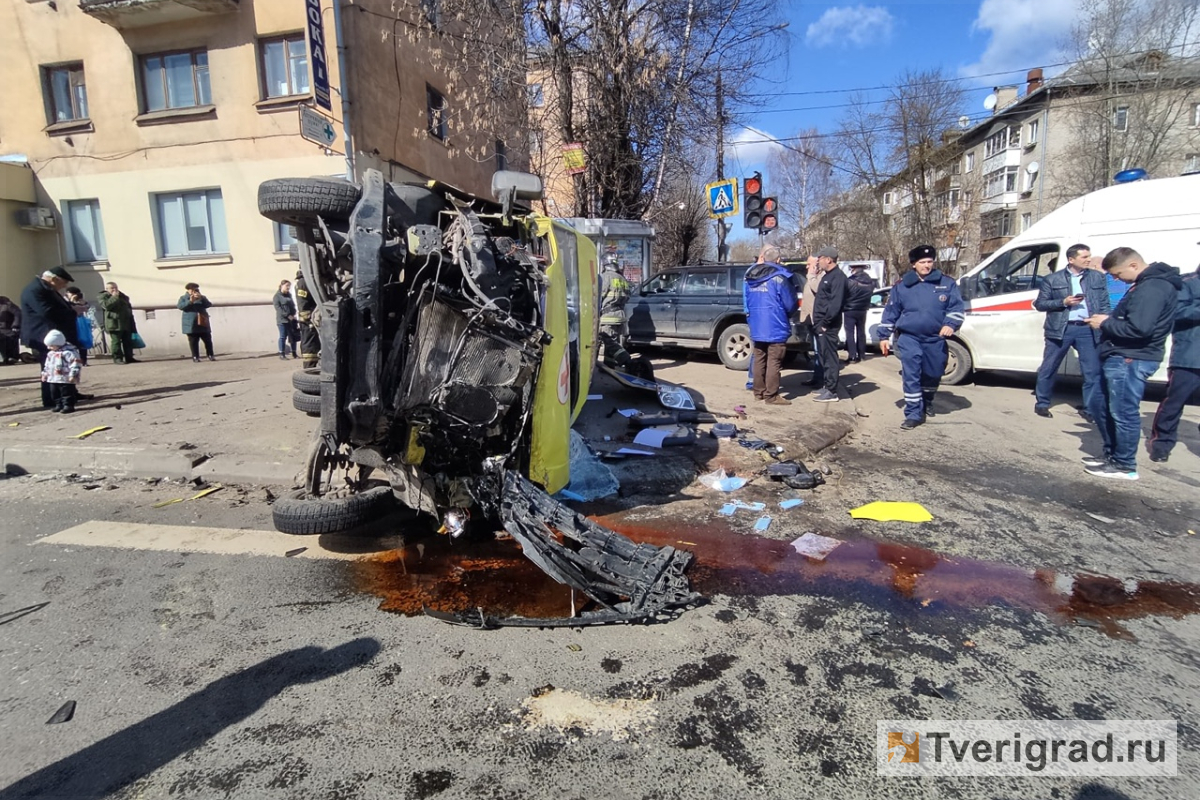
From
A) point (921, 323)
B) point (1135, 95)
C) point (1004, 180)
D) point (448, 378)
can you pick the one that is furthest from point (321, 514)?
point (1004, 180)

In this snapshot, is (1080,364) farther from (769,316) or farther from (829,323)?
(769,316)

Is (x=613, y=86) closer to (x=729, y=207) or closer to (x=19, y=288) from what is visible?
(x=729, y=207)

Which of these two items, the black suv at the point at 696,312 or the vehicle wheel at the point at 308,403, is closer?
the vehicle wheel at the point at 308,403

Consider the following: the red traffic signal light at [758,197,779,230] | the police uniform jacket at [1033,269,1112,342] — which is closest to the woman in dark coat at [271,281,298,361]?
the red traffic signal light at [758,197,779,230]

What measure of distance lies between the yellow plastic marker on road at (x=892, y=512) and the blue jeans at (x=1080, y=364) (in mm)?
2315

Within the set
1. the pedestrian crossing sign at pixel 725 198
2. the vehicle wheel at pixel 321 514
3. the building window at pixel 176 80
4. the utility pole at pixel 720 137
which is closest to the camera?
the vehicle wheel at pixel 321 514

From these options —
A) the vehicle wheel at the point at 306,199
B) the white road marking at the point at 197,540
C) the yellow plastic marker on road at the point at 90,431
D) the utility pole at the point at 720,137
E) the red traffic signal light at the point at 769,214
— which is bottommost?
the white road marking at the point at 197,540

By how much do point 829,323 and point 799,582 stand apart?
16.6 feet

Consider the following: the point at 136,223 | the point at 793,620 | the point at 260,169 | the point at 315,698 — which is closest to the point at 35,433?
the point at 315,698

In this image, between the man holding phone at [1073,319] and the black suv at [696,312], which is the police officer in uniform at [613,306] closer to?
the black suv at [696,312]

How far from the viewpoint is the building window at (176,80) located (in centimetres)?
1294

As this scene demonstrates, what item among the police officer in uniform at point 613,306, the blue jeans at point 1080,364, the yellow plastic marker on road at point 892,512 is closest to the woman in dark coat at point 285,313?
the police officer in uniform at point 613,306

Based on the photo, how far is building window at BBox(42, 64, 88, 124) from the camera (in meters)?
13.6

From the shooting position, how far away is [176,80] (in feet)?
42.9
